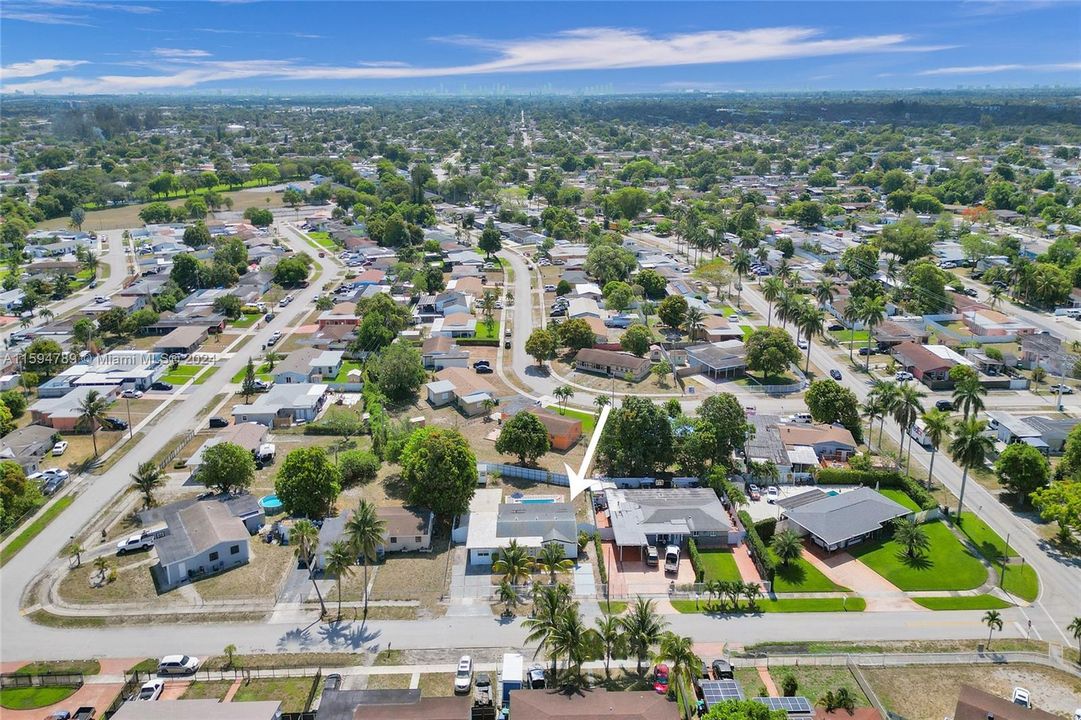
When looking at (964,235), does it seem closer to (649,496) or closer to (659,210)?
(659,210)

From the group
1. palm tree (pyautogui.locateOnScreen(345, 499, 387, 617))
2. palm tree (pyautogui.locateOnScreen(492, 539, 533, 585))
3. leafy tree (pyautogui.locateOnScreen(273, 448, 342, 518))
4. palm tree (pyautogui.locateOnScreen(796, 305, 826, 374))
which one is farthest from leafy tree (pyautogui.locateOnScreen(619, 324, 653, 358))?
palm tree (pyautogui.locateOnScreen(345, 499, 387, 617))

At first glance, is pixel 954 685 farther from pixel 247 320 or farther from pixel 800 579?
pixel 247 320

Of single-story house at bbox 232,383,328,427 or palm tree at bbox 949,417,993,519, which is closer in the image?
palm tree at bbox 949,417,993,519

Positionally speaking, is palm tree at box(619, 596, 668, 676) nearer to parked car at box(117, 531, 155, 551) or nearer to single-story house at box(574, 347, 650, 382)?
parked car at box(117, 531, 155, 551)

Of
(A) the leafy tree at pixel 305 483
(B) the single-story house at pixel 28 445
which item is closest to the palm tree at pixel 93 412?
(B) the single-story house at pixel 28 445

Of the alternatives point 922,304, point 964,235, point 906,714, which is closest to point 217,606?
point 906,714

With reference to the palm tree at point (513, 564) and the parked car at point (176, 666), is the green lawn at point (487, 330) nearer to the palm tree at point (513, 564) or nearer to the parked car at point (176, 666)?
the palm tree at point (513, 564)
